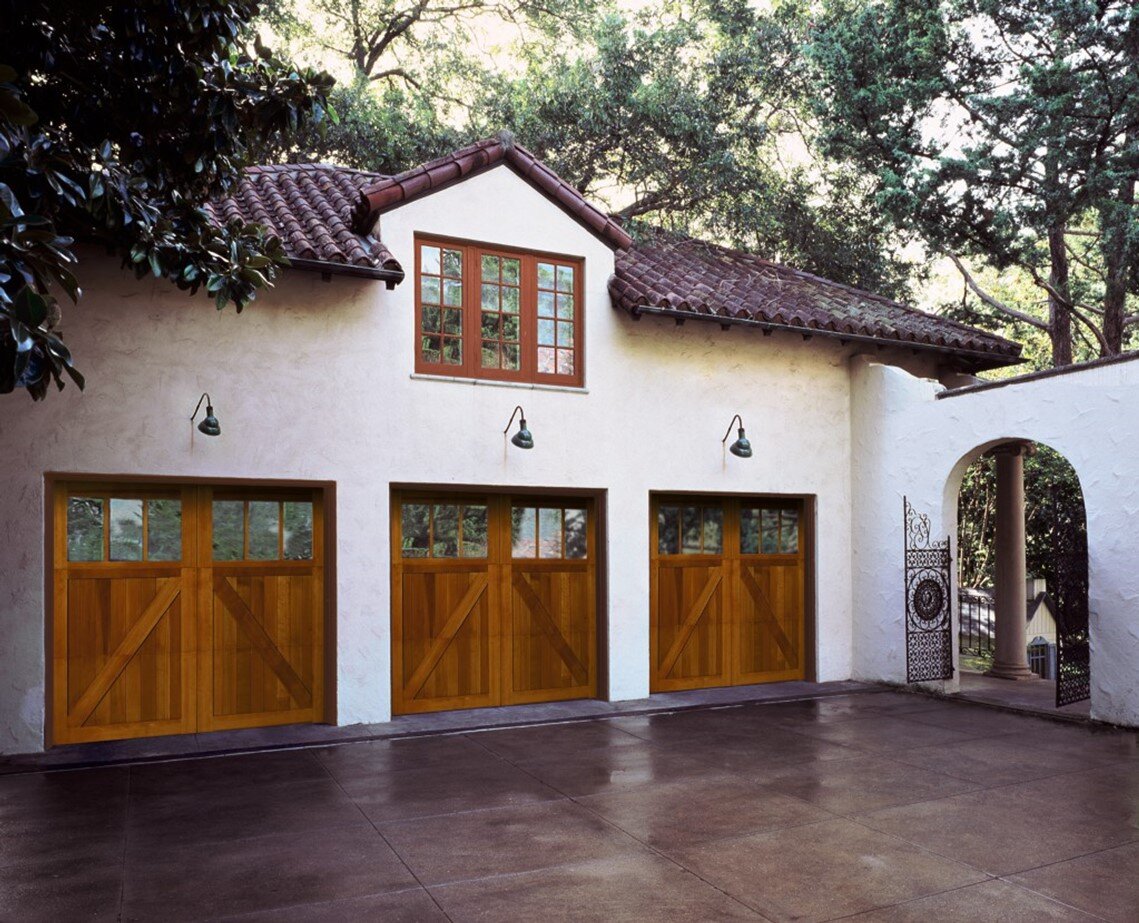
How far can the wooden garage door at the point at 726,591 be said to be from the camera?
10805mm

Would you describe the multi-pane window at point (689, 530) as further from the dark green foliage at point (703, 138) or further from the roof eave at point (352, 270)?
the dark green foliage at point (703, 138)

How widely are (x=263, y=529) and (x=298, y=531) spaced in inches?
12.9

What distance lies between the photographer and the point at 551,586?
403 inches

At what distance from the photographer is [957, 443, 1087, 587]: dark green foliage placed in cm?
1662

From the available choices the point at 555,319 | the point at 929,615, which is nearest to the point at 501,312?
the point at 555,319

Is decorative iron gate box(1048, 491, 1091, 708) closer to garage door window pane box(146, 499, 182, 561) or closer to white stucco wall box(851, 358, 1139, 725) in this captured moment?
white stucco wall box(851, 358, 1139, 725)

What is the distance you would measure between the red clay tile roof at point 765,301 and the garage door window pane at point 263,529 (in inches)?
165

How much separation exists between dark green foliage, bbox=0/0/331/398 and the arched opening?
8.08 meters

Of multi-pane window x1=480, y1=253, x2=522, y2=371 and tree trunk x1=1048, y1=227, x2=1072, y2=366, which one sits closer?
multi-pane window x1=480, y1=253, x2=522, y2=371

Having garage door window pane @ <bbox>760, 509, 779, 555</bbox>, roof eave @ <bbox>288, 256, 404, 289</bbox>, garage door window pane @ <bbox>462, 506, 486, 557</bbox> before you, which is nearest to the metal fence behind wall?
garage door window pane @ <bbox>760, 509, 779, 555</bbox>

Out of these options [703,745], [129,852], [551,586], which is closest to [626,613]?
[551,586]

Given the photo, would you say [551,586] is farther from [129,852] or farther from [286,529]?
[129,852]

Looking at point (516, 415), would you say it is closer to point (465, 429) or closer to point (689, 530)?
point (465, 429)

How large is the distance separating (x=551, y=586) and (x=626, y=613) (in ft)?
2.86
